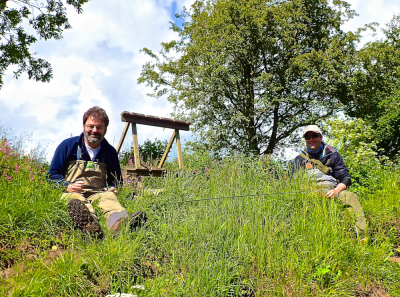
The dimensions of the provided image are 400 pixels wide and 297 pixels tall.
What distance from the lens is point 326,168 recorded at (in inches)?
193

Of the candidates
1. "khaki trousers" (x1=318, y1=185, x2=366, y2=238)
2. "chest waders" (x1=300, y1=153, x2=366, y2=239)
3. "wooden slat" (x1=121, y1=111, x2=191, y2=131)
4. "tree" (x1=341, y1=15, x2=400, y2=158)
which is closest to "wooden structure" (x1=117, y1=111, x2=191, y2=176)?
"wooden slat" (x1=121, y1=111, x2=191, y2=131)

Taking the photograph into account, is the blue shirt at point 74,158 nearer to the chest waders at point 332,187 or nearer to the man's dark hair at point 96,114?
the man's dark hair at point 96,114

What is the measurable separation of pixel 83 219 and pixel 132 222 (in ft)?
1.59

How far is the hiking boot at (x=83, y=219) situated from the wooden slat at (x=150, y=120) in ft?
10.8

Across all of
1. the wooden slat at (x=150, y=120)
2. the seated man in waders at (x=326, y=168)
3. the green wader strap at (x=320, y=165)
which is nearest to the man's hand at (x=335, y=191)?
the seated man in waders at (x=326, y=168)

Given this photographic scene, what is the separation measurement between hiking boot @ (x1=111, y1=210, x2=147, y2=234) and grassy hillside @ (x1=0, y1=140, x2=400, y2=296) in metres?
0.11

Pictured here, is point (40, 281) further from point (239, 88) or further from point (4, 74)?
point (239, 88)

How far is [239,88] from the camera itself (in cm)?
1460

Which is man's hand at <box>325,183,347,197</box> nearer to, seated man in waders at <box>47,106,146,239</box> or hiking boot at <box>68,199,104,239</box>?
seated man in waders at <box>47,106,146,239</box>

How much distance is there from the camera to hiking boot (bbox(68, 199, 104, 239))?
340cm

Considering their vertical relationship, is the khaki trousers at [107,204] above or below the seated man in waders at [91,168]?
below

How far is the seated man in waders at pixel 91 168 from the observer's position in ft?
12.9

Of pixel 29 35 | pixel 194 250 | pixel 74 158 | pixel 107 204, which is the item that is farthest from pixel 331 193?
pixel 29 35

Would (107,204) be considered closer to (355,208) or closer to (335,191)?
(335,191)
